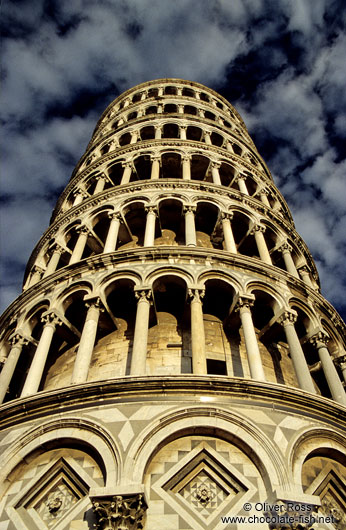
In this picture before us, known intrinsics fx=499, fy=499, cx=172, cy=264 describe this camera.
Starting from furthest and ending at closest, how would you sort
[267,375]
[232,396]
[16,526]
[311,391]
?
[267,375] < [311,391] < [232,396] < [16,526]

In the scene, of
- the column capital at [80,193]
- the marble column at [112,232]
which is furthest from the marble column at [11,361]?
the column capital at [80,193]

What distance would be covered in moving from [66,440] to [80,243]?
851 centimetres

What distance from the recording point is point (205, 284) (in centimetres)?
1391

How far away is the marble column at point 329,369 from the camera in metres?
12.0

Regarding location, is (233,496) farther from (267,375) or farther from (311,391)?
(267,375)

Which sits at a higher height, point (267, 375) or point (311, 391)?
point (267, 375)

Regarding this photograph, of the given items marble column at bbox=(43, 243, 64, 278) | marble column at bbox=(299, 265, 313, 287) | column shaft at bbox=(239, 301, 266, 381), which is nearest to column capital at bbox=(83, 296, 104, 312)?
marble column at bbox=(43, 243, 64, 278)

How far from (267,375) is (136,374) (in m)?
4.23

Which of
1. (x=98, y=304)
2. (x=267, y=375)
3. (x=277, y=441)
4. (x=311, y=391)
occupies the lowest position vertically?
(x=277, y=441)

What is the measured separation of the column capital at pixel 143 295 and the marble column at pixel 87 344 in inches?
42.4

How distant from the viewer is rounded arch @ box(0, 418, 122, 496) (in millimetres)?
8906

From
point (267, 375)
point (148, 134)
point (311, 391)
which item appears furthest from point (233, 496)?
point (148, 134)

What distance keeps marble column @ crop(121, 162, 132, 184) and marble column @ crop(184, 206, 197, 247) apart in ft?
11.9

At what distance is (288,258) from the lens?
17250 mm
